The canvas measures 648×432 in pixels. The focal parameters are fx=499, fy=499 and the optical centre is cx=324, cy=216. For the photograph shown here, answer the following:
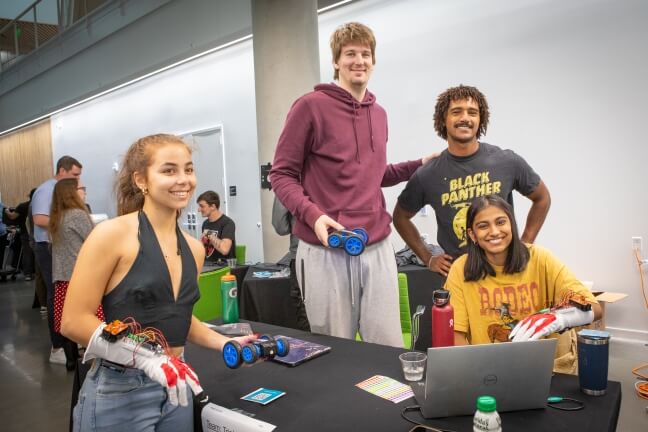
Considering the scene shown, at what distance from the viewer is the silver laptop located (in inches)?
45.5

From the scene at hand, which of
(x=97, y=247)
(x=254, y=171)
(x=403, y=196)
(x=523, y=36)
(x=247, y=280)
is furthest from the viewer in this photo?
(x=254, y=171)

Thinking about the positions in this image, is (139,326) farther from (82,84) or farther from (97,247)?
(82,84)

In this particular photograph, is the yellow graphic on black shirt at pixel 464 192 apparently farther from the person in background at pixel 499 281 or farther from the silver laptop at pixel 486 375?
the silver laptop at pixel 486 375

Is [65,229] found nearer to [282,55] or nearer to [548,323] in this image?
[282,55]

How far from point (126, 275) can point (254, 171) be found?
216 inches

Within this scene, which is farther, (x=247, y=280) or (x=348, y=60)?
(x=247, y=280)

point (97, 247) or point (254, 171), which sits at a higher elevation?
point (254, 171)

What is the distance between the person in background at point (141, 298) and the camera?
121cm

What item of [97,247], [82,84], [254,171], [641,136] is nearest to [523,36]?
[641,136]

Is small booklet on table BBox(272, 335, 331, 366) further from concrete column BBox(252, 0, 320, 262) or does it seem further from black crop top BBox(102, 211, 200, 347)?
concrete column BBox(252, 0, 320, 262)

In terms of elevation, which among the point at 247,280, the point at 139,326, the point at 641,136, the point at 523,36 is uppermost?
the point at 523,36

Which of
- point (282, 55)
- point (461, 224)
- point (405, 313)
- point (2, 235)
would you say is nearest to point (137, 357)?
point (461, 224)

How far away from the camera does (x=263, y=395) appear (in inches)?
55.1

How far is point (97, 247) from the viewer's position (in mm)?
1264
